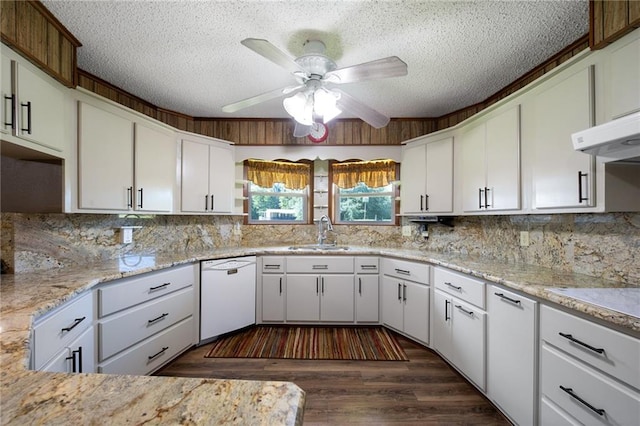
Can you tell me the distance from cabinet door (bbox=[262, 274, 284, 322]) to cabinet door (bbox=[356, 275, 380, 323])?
2.78 ft

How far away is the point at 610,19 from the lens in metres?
1.34

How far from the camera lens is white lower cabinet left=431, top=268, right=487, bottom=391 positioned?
1837 millimetres

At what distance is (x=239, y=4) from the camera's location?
1.51 m

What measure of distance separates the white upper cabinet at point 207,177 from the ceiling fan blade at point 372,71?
178 centimetres

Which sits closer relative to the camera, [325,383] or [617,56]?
[617,56]

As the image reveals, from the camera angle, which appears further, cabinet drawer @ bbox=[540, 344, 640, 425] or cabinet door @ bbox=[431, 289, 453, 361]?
cabinet door @ bbox=[431, 289, 453, 361]

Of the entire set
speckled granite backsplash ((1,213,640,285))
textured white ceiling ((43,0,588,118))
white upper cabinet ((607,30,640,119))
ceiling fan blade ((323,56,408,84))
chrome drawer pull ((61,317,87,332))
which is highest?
textured white ceiling ((43,0,588,118))

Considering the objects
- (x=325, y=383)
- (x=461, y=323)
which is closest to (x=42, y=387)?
(x=325, y=383)

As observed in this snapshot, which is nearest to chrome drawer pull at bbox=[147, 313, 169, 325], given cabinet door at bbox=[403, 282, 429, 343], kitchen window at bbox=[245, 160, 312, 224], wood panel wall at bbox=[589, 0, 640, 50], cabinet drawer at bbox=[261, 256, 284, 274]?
cabinet drawer at bbox=[261, 256, 284, 274]

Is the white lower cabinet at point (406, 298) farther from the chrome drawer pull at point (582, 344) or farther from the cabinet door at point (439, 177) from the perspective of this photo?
the chrome drawer pull at point (582, 344)

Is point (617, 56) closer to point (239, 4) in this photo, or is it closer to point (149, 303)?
point (239, 4)

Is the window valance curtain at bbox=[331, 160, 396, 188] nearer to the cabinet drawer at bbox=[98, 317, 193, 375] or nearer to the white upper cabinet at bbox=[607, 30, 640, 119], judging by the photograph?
the white upper cabinet at bbox=[607, 30, 640, 119]

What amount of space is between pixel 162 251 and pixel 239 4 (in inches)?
94.2

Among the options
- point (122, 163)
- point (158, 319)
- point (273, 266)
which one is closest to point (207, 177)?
point (122, 163)
